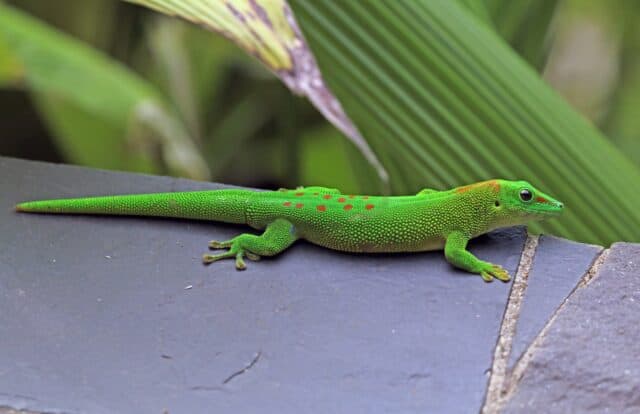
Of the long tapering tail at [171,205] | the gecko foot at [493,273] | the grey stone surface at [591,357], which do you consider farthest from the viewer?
the long tapering tail at [171,205]

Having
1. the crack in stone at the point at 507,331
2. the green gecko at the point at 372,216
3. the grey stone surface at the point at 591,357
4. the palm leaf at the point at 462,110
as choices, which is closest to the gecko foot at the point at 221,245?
the green gecko at the point at 372,216

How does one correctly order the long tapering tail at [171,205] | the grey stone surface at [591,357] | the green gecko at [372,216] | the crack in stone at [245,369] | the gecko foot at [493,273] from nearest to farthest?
1. the grey stone surface at [591,357]
2. the crack in stone at [245,369]
3. the gecko foot at [493,273]
4. the green gecko at [372,216]
5. the long tapering tail at [171,205]

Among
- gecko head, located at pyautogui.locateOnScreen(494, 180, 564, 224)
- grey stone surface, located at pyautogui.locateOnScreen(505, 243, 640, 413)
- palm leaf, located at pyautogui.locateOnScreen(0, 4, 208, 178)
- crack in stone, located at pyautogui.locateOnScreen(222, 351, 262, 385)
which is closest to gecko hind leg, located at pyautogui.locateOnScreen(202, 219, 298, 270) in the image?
crack in stone, located at pyautogui.locateOnScreen(222, 351, 262, 385)

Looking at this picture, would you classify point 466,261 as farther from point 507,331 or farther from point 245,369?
point 245,369

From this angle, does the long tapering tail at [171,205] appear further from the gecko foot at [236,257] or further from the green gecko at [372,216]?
the gecko foot at [236,257]

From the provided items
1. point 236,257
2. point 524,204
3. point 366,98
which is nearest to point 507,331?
point 524,204

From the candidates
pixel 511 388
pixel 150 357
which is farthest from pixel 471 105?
pixel 150 357
